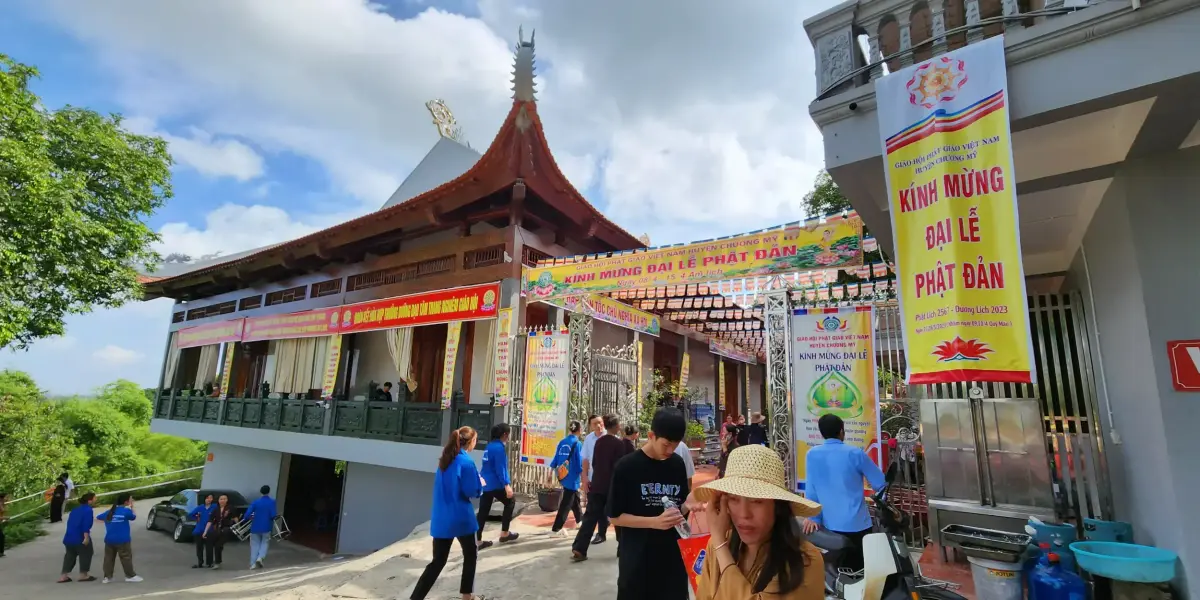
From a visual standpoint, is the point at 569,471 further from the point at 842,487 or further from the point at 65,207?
the point at 65,207

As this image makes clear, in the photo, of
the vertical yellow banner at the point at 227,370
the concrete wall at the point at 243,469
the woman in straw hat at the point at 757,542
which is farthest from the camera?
the vertical yellow banner at the point at 227,370

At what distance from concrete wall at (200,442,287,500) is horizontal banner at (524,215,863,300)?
388 inches

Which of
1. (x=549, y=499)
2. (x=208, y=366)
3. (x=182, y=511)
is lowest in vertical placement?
(x=182, y=511)

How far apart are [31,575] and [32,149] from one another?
824 cm

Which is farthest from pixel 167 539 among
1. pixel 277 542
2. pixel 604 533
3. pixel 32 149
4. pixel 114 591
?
pixel 604 533

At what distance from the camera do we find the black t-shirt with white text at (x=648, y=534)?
261 centimetres

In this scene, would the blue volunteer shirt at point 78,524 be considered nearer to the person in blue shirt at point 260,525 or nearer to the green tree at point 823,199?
the person in blue shirt at point 260,525

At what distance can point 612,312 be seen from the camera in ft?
32.9

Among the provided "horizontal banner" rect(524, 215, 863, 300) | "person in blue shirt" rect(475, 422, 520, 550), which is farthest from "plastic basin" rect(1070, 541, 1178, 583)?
"person in blue shirt" rect(475, 422, 520, 550)

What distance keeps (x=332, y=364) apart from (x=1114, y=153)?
12.0m

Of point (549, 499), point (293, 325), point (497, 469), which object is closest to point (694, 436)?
point (549, 499)

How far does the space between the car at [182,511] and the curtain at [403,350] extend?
21.3 feet

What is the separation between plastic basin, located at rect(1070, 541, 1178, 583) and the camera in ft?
9.02

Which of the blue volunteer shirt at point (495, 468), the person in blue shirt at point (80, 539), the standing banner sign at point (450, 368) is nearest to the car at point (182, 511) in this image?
the person in blue shirt at point (80, 539)
